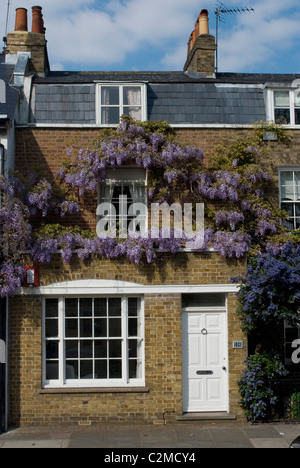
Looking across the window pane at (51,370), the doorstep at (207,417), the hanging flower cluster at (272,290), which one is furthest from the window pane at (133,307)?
the doorstep at (207,417)

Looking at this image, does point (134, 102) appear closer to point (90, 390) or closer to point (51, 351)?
point (51, 351)

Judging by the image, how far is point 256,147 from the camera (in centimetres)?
1498

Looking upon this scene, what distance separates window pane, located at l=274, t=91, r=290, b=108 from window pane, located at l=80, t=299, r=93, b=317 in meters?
7.57

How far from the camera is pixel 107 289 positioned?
13570 mm

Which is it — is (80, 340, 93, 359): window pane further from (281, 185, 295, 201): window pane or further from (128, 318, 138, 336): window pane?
(281, 185, 295, 201): window pane

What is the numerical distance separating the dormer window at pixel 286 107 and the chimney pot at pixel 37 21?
26.0ft

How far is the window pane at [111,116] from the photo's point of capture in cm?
1586

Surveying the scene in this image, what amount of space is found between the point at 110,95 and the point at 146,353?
7051mm

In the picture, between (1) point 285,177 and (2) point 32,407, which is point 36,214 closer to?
(2) point 32,407

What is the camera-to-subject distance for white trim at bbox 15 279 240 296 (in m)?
13.4

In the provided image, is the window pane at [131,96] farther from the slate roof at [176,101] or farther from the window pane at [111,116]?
the window pane at [111,116]

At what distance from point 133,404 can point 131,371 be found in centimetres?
77
